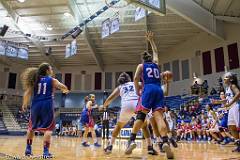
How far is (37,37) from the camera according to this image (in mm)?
23203

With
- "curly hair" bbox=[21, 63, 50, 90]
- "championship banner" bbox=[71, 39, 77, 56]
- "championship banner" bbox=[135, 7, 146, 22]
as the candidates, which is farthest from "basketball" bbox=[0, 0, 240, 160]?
"curly hair" bbox=[21, 63, 50, 90]

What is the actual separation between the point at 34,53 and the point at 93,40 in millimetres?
7017

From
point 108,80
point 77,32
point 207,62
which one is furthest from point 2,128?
point 207,62

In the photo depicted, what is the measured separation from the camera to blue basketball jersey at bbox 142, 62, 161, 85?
13.7 feet

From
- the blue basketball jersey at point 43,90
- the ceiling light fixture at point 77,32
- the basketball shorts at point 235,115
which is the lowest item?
the basketball shorts at point 235,115

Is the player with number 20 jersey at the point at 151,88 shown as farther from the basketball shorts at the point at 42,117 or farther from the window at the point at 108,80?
the window at the point at 108,80

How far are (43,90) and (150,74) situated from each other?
5.52 ft

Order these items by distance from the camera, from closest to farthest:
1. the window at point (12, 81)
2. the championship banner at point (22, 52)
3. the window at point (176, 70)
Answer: the championship banner at point (22, 52)
the window at point (176, 70)
the window at point (12, 81)

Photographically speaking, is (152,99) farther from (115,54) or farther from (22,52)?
(115,54)

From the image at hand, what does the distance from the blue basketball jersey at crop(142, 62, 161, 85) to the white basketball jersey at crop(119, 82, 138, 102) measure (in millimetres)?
1218

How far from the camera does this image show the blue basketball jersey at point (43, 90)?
4.22 metres

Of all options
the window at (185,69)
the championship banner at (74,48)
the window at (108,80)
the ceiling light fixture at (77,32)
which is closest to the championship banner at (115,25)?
the championship banner at (74,48)

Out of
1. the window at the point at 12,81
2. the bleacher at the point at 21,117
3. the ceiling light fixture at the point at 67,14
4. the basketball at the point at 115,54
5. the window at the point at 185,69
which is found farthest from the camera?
the window at the point at 12,81

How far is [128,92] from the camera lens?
5.43 meters
